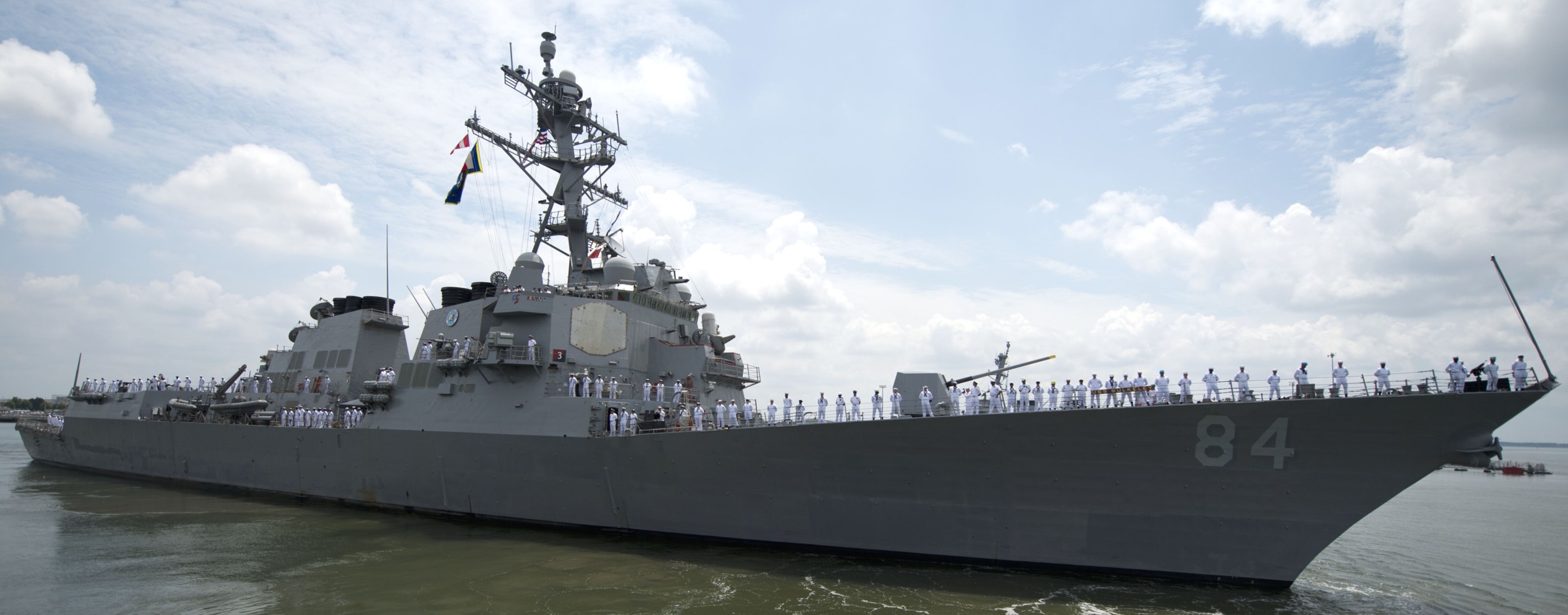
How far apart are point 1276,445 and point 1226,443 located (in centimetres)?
58

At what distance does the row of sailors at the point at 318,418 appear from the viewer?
1831 centimetres

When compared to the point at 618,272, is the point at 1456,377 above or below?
below

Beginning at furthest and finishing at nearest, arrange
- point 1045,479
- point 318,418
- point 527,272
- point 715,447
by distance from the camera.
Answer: point 318,418, point 527,272, point 715,447, point 1045,479

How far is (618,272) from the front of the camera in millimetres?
17516

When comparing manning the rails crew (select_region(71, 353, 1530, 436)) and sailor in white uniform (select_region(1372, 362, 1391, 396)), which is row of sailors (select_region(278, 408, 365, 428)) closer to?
manning the rails crew (select_region(71, 353, 1530, 436))

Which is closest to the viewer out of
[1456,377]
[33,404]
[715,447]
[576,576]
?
[1456,377]

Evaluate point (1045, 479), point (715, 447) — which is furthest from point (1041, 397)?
point (715, 447)

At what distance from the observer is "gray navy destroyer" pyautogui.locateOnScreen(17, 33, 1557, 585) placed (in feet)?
31.9

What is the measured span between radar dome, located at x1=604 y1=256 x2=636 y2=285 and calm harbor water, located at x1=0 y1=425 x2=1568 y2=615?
5.77m

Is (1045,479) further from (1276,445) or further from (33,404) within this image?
(33,404)

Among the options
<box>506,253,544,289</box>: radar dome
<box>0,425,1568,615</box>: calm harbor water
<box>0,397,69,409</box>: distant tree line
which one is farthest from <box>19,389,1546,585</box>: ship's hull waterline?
<box>0,397,69,409</box>: distant tree line

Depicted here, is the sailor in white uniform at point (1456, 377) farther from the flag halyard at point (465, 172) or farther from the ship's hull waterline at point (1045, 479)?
the flag halyard at point (465, 172)

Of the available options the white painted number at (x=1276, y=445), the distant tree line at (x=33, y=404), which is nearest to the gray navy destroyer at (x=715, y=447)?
the white painted number at (x=1276, y=445)

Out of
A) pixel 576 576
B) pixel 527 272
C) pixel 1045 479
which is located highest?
pixel 527 272
